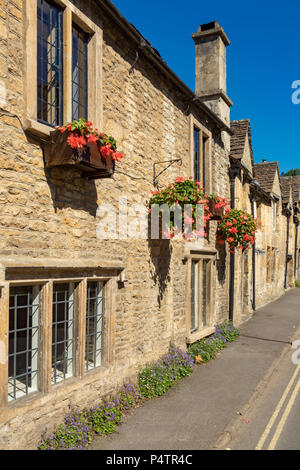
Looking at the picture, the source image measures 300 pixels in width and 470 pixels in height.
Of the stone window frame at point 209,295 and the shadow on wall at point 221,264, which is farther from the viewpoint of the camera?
the shadow on wall at point 221,264

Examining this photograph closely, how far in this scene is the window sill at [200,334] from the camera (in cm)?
1041

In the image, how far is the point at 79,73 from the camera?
679 cm

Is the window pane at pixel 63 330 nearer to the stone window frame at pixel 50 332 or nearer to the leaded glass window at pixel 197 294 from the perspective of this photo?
the stone window frame at pixel 50 332

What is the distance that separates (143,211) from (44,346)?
383cm

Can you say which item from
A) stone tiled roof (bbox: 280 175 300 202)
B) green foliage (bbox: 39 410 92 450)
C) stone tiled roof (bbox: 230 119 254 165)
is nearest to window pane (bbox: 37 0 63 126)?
green foliage (bbox: 39 410 92 450)

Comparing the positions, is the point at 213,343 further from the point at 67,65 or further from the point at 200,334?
the point at 67,65

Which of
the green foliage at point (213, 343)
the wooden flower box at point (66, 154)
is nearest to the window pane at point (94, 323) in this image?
the wooden flower box at point (66, 154)

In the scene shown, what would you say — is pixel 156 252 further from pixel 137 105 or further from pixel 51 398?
pixel 51 398

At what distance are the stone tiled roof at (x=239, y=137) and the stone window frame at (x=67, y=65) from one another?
9035 millimetres

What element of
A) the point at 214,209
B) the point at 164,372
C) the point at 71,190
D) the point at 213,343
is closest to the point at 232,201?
the point at 214,209

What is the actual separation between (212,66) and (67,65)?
30.2 feet

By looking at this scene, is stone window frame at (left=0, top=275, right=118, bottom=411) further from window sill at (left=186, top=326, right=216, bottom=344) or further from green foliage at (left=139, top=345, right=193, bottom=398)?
window sill at (left=186, top=326, right=216, bottom=344)

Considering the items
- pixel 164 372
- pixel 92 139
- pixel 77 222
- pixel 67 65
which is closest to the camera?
pixel 92 139

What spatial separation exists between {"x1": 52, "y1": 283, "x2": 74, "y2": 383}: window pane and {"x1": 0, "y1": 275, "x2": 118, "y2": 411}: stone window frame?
93 mm
